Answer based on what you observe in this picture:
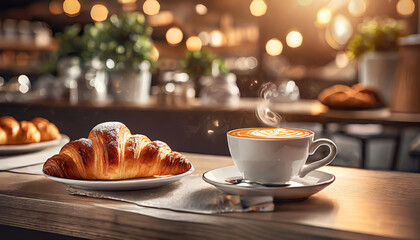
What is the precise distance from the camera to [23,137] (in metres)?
1.15

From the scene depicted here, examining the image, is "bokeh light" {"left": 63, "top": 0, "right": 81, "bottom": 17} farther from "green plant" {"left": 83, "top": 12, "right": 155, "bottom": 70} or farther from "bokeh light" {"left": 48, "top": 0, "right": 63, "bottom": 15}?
"green plant" {"left": 83, "top": 12, "right": 155, "bottom": 70}

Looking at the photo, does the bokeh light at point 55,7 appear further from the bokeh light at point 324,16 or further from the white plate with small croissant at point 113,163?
the white plate with small croissant at point 113,163

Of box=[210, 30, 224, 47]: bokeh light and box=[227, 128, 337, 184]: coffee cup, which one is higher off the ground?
box=[210, 30, 224, 47]: bokeh light

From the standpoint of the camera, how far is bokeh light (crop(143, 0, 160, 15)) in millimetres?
5643

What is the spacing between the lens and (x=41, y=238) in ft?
2.73

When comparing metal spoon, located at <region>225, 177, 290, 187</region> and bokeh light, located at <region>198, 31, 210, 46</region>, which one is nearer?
metal spoon, located at <region>225, 177, 290, 187</region>

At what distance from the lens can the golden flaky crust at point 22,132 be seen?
114 centimetres

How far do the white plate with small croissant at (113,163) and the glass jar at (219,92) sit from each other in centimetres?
166

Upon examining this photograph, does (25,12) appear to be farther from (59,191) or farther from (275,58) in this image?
(59,191)

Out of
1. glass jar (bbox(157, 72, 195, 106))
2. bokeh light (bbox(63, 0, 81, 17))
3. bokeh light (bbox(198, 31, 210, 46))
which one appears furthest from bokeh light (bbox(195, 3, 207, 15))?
glass jar (bbox(157, 72, 195, 106))

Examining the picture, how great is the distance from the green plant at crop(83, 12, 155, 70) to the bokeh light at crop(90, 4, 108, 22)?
135 inches

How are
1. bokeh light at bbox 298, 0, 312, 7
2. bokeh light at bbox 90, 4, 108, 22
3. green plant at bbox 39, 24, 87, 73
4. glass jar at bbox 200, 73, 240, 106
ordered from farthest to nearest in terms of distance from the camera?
bokeh light at bbox 298, 0, 312, 7
bokeh light at bbox 90, 4, 108, 22
green plant at bbox 39, 24, 87, 73
glass jar at bbox 200, 73, 240, 106

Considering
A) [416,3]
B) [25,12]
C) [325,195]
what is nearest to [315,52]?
[416,3]

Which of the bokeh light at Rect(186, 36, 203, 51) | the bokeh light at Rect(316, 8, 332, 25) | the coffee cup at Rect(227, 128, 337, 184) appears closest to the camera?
the coffee cup at Rect(227, 128, 337, 184)
